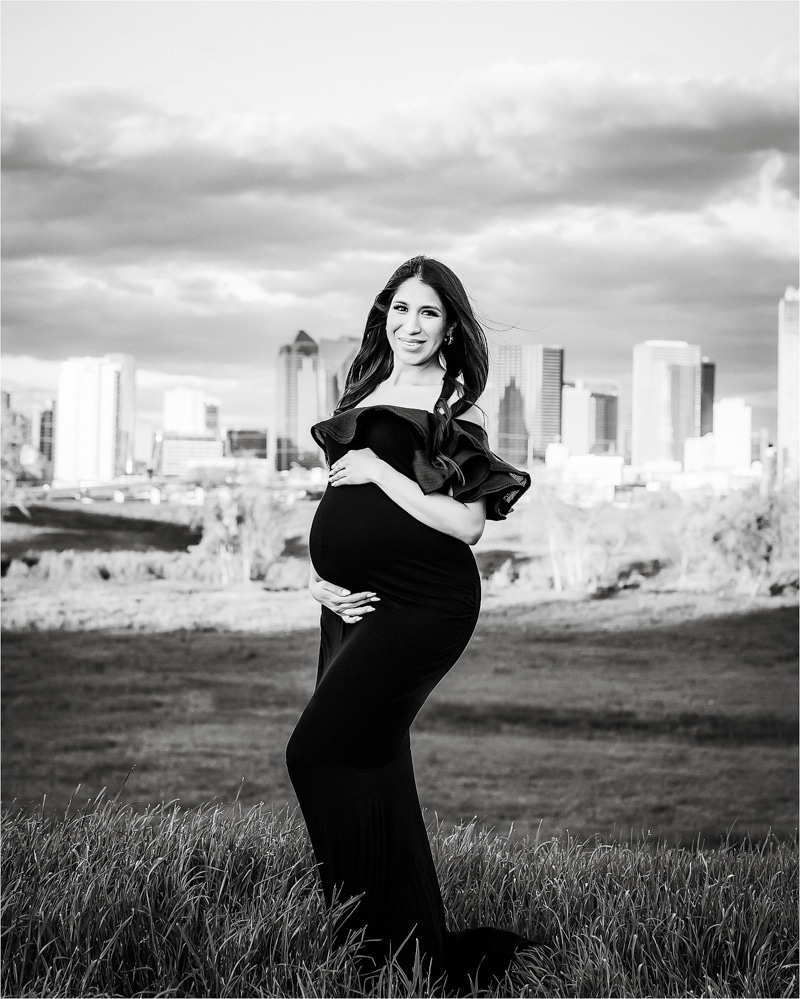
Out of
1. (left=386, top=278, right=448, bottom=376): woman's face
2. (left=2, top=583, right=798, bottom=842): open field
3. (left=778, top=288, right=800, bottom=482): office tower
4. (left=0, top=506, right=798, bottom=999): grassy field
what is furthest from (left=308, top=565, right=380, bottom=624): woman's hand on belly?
(left=778, top=288, right=800, bottom=482): office tower

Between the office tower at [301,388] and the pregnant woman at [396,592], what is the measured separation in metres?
3.93

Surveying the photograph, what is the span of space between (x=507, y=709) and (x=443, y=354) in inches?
181

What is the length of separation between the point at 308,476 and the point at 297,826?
3400mm

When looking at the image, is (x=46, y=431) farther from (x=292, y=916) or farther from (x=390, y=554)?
(x=390, y=554)

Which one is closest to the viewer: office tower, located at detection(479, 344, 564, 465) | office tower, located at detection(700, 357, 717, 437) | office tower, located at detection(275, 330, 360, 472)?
office tower, located at detection(479, 344, 564, 465)

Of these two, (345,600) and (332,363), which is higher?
(332,363)

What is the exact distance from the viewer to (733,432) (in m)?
6.46

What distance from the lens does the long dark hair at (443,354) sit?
224cm

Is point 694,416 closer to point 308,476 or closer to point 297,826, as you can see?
point 308,476

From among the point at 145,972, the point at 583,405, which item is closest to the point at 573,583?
the point at 583,405

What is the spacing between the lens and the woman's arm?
2143 mm

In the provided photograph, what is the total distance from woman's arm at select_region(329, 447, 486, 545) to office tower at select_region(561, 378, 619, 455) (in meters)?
4.34

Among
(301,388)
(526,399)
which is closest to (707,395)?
(526,399)

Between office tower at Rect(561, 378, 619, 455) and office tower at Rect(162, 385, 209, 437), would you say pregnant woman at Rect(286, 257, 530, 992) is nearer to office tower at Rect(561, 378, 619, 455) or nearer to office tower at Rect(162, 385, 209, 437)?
office tower at Rect(561, 378, 619, 455)
